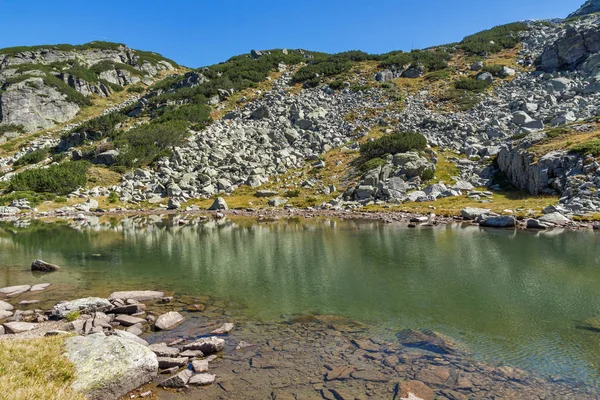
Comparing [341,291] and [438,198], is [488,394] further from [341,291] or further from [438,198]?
[438,198]

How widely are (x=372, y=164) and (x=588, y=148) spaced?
2759 cm

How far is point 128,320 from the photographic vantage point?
570 inches

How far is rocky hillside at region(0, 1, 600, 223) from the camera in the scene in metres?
52.6

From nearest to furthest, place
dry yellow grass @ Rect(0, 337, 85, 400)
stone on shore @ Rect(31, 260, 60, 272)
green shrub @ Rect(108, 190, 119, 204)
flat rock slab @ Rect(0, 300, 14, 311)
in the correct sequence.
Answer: dry yellow grass @ Rect(0, 337, 85, 400) → flat rock slab @ Rect(0, 300, 14, 311) → stone on shore @ Rect(31, 260, 60, 272) → green shrub @ Rect(108, 190, 119, 204)

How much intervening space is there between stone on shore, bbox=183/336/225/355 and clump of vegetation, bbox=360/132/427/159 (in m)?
55.5

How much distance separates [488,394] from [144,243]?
3118cm

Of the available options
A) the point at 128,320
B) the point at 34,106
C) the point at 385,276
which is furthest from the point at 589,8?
the point at 34,106

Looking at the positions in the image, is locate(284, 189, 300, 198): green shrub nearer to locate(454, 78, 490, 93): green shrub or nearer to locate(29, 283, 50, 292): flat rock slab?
locate(29, 283, 50, 292): flat rock slab

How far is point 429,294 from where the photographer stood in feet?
59.5

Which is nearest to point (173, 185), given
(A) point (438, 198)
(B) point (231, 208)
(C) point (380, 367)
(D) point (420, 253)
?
(B) point (231, 208)

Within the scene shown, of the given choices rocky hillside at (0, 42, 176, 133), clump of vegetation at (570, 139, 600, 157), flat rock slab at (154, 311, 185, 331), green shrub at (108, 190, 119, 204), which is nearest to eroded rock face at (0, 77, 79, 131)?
rocky hillside at (0, 42, 176, 133)

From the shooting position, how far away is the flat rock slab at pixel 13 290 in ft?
61.0

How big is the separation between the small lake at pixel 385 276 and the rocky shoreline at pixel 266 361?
1010mm

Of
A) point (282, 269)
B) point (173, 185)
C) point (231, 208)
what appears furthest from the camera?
point (173, 185)
